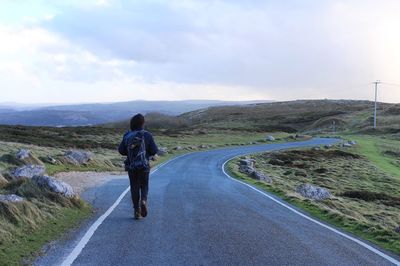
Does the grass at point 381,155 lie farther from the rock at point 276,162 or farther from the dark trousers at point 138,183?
the dark trousers at point 138,183

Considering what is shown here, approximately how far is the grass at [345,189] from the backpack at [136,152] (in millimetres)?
5065

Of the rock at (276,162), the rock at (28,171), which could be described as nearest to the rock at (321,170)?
the rock at (276,162)

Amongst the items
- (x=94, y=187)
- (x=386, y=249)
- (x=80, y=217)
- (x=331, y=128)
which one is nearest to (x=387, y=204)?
(x=94, y=187)

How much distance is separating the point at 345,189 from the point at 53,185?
72.2ft

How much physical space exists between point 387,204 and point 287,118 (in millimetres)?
120217

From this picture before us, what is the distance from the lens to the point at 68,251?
7.78m

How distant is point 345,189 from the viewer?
30.3 metres

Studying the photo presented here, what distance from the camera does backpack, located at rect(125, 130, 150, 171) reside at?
10594 millimetres

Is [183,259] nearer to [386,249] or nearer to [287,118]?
[386,249]

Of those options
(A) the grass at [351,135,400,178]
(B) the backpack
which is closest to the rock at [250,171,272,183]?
(B) the backpack

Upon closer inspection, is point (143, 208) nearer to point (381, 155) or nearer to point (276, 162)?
point (276, 162)

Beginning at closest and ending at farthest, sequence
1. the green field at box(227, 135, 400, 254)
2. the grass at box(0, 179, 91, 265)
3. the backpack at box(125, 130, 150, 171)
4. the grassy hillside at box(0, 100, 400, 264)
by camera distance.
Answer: the grass at box(0, 179, 91, 265)
the grassy hillside at box(0, 100, 400, 264)
the backpack at box(125, 130, 150, 171)
the green field at box(227, 135, 400, 254)

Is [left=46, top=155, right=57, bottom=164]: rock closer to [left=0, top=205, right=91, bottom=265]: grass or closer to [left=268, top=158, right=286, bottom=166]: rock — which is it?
[left=0, top=205, right=91, bottom=265]: grass

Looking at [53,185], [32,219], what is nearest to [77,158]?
[53,185]
